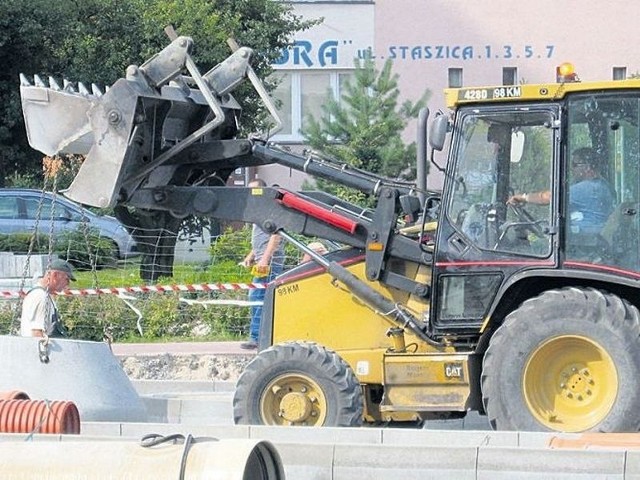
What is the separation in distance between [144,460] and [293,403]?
122 inches

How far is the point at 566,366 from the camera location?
9.30 metres

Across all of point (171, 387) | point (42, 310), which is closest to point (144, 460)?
point (42, 310)

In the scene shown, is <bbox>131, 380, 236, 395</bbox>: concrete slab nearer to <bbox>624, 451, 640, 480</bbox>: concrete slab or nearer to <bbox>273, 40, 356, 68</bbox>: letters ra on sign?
<bbox>624, 451, 640, 480</bbox>: concrete slab

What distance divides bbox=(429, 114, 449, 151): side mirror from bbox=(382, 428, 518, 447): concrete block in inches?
74.8

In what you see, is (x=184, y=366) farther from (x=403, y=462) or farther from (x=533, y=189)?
(x=403, y=462)

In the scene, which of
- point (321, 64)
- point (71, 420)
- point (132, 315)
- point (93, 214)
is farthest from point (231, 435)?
point (321, 64)

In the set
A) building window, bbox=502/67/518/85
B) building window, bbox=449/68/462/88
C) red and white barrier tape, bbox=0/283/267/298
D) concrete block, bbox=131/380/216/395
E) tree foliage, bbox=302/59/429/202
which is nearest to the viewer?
concrete block, bbox=131/380/216/395

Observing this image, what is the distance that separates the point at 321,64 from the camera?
36.2 m

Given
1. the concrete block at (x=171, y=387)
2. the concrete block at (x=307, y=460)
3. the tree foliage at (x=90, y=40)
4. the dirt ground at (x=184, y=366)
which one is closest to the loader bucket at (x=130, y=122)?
the concrete block at (x=171, y=387)

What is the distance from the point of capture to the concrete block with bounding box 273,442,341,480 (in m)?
8.11

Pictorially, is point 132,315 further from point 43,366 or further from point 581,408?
point 581,408

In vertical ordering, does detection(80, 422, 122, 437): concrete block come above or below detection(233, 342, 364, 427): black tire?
below

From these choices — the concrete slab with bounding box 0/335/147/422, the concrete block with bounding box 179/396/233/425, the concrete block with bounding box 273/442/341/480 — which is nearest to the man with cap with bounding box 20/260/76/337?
the concrete slab with bounding box 0/335/147/422

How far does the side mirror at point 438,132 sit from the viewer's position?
30.5 ft
